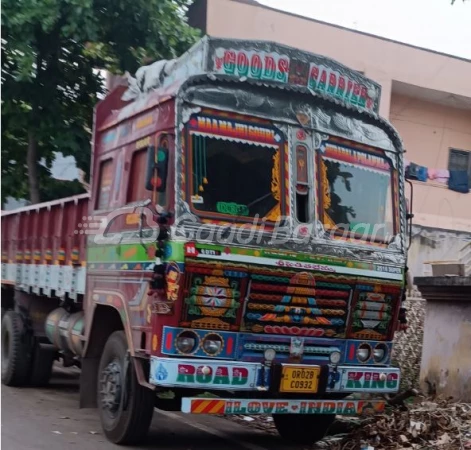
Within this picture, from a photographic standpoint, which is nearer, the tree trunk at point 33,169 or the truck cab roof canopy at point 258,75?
the truck cab roof canopy at point 258,75

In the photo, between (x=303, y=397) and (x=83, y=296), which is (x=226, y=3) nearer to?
(x=83, y=296)

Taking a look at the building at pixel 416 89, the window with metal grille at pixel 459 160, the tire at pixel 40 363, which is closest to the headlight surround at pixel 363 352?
the tire at pixel 40 363

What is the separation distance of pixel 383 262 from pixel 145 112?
2.40m

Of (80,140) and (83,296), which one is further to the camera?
(80,140)

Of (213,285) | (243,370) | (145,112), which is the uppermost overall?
(145,112)

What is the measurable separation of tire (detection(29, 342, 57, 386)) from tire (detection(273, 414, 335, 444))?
11.3 feet

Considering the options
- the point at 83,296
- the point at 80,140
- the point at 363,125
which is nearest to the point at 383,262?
the point at 363,125

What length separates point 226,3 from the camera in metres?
13.9

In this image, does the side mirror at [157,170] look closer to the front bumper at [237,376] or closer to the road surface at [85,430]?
the front bumper at [237,376]

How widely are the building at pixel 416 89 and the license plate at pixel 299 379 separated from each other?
29.5 ft

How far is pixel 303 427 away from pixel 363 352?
4.10 ft

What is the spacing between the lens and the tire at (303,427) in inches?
264

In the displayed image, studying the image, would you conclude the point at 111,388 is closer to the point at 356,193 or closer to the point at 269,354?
the point at 269,354

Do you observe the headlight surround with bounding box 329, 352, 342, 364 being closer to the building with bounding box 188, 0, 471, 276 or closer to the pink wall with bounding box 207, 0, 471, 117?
the building with bounding box 188, 0, 471, 276
